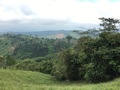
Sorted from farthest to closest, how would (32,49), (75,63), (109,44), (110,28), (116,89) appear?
(32,49)
(110,28)
(75,63)
(109,44)
(116,89)

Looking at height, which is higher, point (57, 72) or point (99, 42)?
point (99, 42)

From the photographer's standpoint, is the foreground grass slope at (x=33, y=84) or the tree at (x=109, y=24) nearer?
the foreground grass slope at (x=33, y=84)

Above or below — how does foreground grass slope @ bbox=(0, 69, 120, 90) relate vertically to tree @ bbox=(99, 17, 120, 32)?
below

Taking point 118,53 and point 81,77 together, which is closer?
point 118,53

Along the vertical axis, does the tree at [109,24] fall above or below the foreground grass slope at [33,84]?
above

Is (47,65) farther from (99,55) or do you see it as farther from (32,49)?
(32,49)

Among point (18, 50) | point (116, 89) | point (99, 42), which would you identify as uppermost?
point (99, 42)

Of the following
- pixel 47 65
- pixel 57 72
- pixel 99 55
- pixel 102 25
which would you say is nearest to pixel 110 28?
pixel 102 25

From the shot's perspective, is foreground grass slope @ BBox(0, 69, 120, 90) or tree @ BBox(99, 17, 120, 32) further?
tree @ BBox(99, 17, 120, 32)

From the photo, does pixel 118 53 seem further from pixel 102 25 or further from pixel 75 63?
pixel 102 25

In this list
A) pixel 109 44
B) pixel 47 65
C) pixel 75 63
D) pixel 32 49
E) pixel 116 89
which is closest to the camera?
pixel 116 89

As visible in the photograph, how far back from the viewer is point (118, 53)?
4622 centimetres

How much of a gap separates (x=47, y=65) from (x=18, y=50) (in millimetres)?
123485

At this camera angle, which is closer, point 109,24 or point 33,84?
point 33,84
